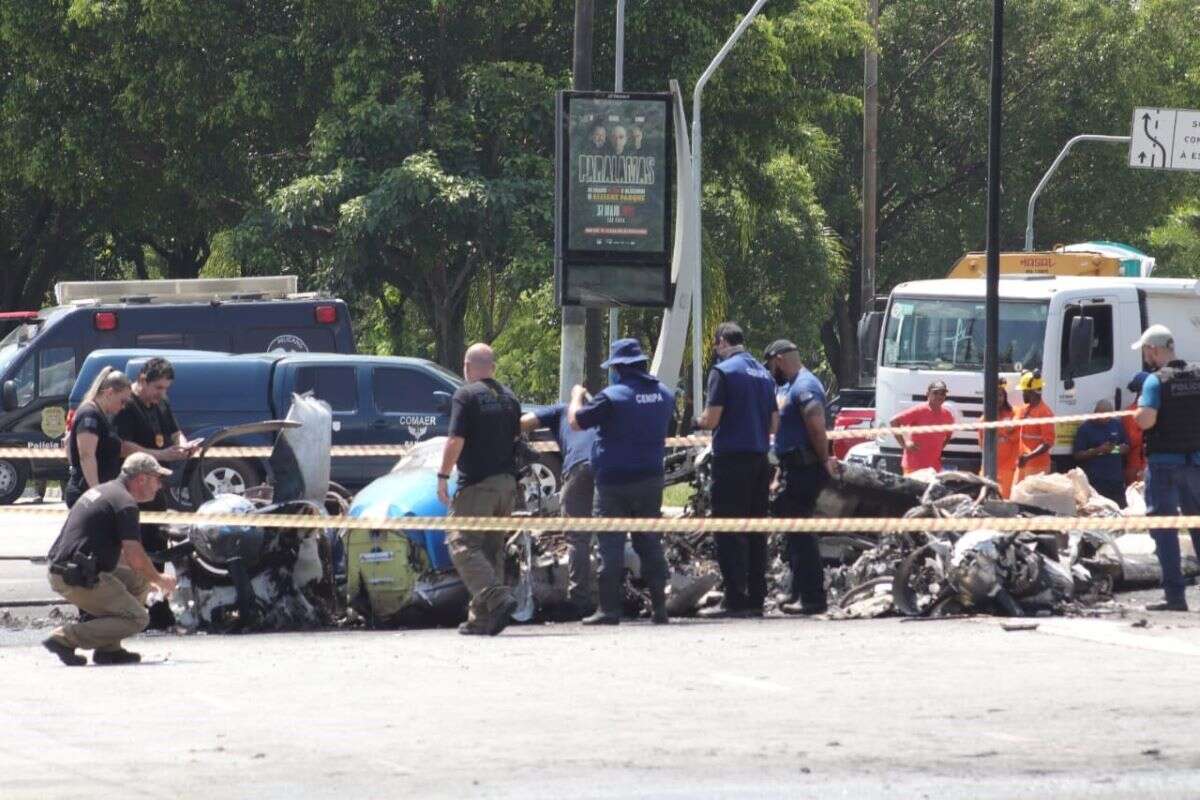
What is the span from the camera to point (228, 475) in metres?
19.5

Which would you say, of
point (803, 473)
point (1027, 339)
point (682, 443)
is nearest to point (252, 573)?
point (803, 473)

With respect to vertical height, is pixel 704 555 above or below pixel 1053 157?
below

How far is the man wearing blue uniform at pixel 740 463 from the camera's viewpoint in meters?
12.3

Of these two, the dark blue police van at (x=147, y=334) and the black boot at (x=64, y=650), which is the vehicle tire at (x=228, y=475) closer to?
the dark blue police van at (x=147, y=334)

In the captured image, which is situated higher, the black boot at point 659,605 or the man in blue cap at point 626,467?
the man in blue cap at point 626,467

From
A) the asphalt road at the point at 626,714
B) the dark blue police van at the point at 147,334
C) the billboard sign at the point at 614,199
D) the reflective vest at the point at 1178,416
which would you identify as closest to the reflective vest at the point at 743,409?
the asphalt road at the point at 626,714

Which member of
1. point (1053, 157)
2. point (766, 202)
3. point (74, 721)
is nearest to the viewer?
point (74, 721)

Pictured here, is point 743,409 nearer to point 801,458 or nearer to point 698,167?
point 801,458

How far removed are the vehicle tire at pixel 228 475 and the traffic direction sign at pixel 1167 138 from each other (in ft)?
32.4

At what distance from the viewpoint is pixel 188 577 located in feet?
38.9

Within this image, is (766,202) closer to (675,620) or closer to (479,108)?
(479,108)

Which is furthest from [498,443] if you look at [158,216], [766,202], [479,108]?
[158,216]

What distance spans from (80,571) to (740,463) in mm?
4294

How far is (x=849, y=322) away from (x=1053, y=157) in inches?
247
